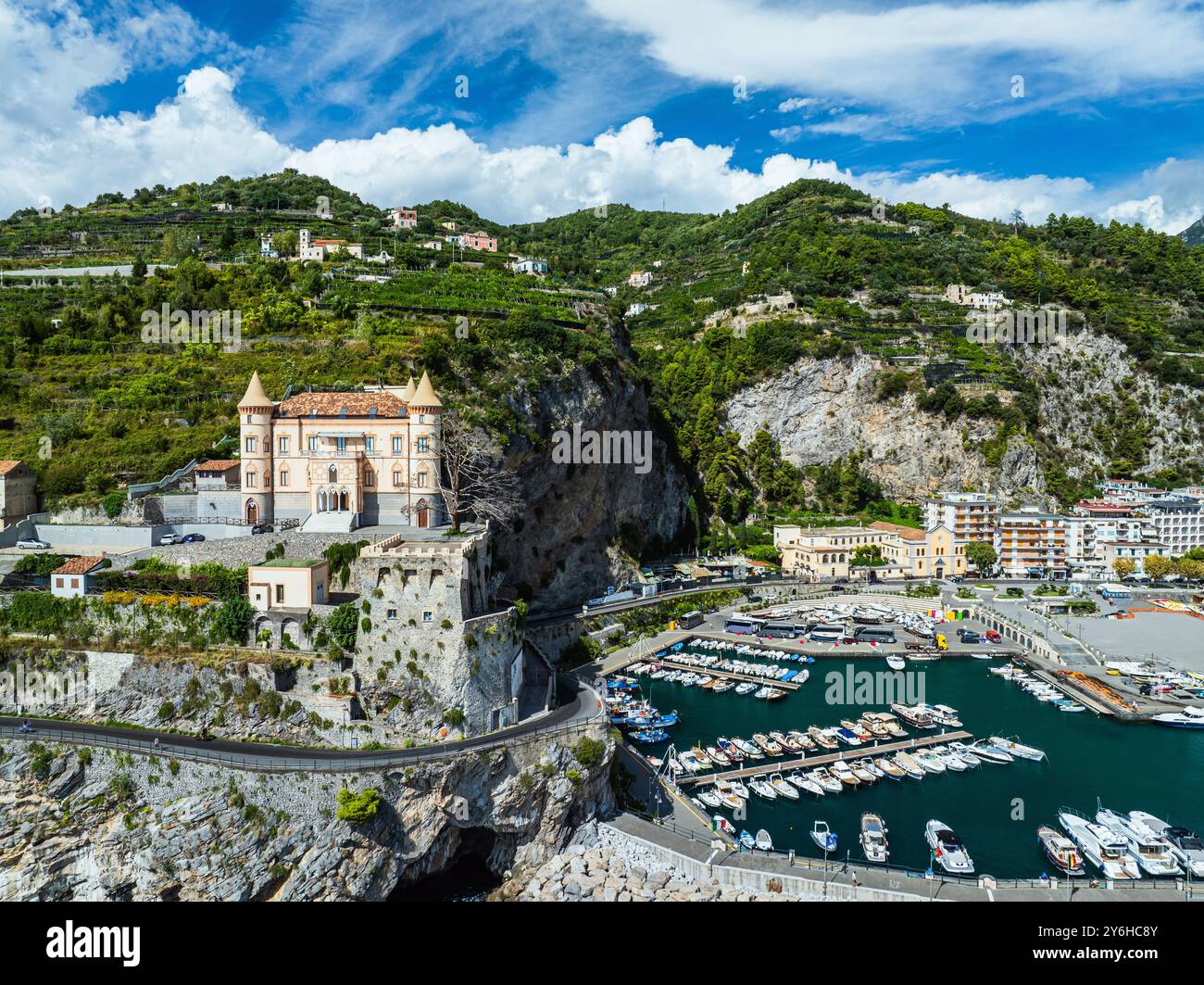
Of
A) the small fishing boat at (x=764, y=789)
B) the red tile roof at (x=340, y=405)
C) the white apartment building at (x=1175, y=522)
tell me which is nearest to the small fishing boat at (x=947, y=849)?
the small fishing boat at (x=764, y=789)

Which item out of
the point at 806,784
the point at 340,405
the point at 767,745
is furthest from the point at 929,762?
the point at 340,405

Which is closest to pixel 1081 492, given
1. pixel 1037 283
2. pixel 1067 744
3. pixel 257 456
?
pixel 1037 283

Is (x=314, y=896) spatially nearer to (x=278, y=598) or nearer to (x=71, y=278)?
(x=278, y=598)

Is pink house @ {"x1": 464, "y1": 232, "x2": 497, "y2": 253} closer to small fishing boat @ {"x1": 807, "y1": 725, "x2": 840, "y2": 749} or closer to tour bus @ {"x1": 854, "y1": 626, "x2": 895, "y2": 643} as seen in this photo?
tour bus @ {"x1": 854, "y1": 626, "x2": 895, "y2": 643}

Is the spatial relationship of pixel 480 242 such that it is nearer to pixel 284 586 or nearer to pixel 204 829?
pixel 284 586

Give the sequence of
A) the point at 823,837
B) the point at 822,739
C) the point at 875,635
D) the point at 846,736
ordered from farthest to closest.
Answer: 1. the point at 875,635
2. the point at 846,736
3. the point at 822,739
4. the point at 823,837

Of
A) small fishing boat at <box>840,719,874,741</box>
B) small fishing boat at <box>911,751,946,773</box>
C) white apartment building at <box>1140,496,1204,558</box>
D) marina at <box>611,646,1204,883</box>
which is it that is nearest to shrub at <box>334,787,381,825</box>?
marina at <box>611,646,1204,883</box>

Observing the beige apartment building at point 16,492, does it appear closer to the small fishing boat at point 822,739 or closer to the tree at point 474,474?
the tree at point 474,474
